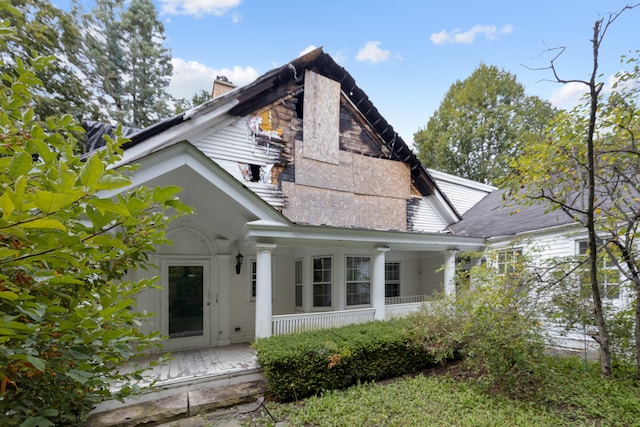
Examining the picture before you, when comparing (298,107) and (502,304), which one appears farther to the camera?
(298,107)

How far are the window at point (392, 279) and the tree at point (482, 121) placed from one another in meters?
15.3

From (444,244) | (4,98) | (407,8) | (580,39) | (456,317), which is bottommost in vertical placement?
(456,317)

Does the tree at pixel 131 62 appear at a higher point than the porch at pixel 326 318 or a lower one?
higher

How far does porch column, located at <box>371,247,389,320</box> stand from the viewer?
779 cm

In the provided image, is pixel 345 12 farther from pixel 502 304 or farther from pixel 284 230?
pixel 502 304

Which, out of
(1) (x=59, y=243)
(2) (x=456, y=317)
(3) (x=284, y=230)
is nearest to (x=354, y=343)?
(2) (x=456, y=317)

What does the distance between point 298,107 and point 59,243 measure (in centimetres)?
790

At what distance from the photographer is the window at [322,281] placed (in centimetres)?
876

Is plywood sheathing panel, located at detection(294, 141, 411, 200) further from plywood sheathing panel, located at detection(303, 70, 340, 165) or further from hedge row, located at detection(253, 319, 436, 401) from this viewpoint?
hedge row, located at detection(253, 319, 436, 401)

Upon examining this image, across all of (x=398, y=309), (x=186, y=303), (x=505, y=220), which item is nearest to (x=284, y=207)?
(x=186, y=303)

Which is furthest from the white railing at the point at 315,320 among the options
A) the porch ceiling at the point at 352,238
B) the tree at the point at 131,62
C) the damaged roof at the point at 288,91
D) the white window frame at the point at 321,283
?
the tree at the point at 131,62

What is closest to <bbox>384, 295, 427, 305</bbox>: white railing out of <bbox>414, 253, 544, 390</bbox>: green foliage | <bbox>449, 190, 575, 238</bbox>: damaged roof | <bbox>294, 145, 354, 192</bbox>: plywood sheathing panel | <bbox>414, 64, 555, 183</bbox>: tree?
<bbox>449, 190, 575, 238</bbox>: damaged roof

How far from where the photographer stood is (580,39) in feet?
14.5

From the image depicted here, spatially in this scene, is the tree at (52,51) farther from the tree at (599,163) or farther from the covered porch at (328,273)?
the tree at (599,163)
